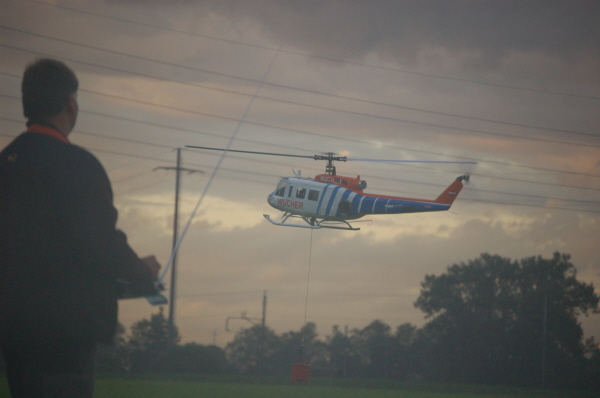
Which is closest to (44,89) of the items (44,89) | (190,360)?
(44,89)

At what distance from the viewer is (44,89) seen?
331 cm

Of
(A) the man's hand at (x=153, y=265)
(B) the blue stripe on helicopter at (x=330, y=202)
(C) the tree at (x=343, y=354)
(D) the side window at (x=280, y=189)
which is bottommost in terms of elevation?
(C) the tree at (x=343, y=354)

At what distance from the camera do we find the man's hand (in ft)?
10.2

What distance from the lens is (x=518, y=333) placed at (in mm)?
74438

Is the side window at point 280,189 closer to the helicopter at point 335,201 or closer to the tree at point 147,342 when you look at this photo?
the helicopter at point 335,201

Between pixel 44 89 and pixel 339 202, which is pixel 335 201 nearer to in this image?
pixel 339 202

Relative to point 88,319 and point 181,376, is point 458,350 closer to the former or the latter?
point 181,376

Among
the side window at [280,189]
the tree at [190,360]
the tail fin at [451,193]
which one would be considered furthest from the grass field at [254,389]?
the tail fin at [451,193]

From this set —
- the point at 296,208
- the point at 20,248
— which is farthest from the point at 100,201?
the point at 296,208

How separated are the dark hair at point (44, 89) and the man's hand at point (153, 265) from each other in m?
0.81

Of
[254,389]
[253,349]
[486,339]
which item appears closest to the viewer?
[254,389]

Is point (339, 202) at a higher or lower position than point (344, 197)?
lower

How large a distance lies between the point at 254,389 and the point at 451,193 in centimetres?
1587

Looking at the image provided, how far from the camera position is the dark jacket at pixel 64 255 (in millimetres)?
3080
